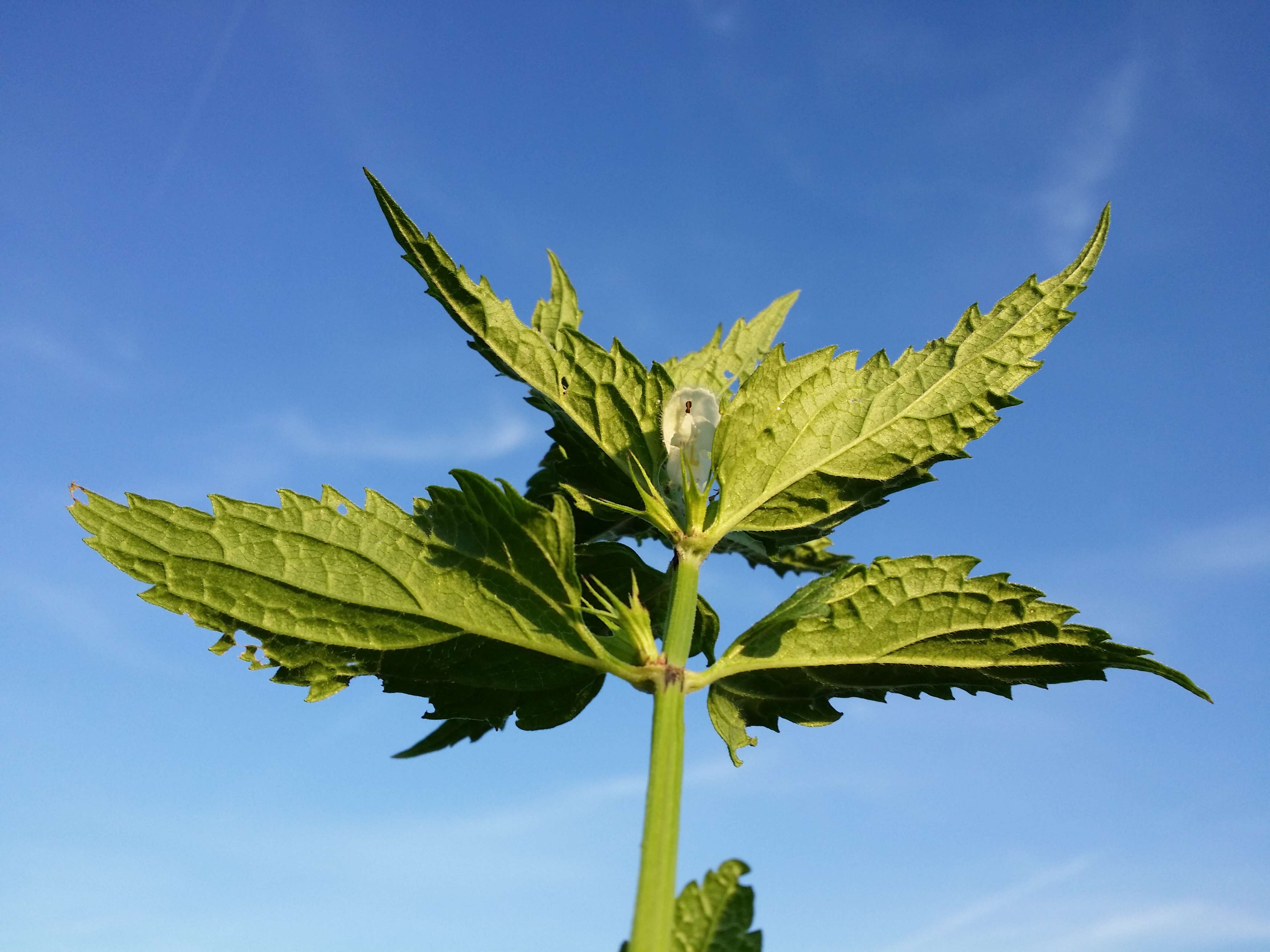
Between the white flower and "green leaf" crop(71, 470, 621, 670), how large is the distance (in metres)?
0.59

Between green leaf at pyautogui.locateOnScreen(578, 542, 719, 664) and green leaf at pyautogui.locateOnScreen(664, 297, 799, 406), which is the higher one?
green leaf at pyautogui.locateOnScreen(664, 297, 799, 406)

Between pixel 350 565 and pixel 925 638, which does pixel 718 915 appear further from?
pixel 350 565

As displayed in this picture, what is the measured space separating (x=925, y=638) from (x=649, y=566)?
89 centimetres

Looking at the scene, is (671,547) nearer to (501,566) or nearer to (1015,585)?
(501,566)

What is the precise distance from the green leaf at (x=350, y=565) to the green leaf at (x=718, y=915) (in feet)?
1.87

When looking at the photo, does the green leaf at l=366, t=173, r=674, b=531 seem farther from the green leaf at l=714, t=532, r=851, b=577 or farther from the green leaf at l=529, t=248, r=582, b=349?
the green leaf at l=714, t=532, r=851, b=577

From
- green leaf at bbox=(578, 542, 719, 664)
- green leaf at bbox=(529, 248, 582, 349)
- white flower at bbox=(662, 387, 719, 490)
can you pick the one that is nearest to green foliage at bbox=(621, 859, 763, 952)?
green leaf at bbox=(578, 542, 719, 664)

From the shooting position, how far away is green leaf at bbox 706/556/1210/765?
93.8 inches

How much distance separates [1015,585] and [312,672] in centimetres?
193

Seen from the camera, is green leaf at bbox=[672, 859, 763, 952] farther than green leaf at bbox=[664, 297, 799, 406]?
No

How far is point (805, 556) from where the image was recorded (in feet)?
12.1

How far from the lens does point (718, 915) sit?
1894 mm

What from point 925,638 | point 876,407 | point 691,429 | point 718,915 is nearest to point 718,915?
point 718,915

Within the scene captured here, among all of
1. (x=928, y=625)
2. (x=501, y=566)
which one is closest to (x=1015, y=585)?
(x=928, y=625)
